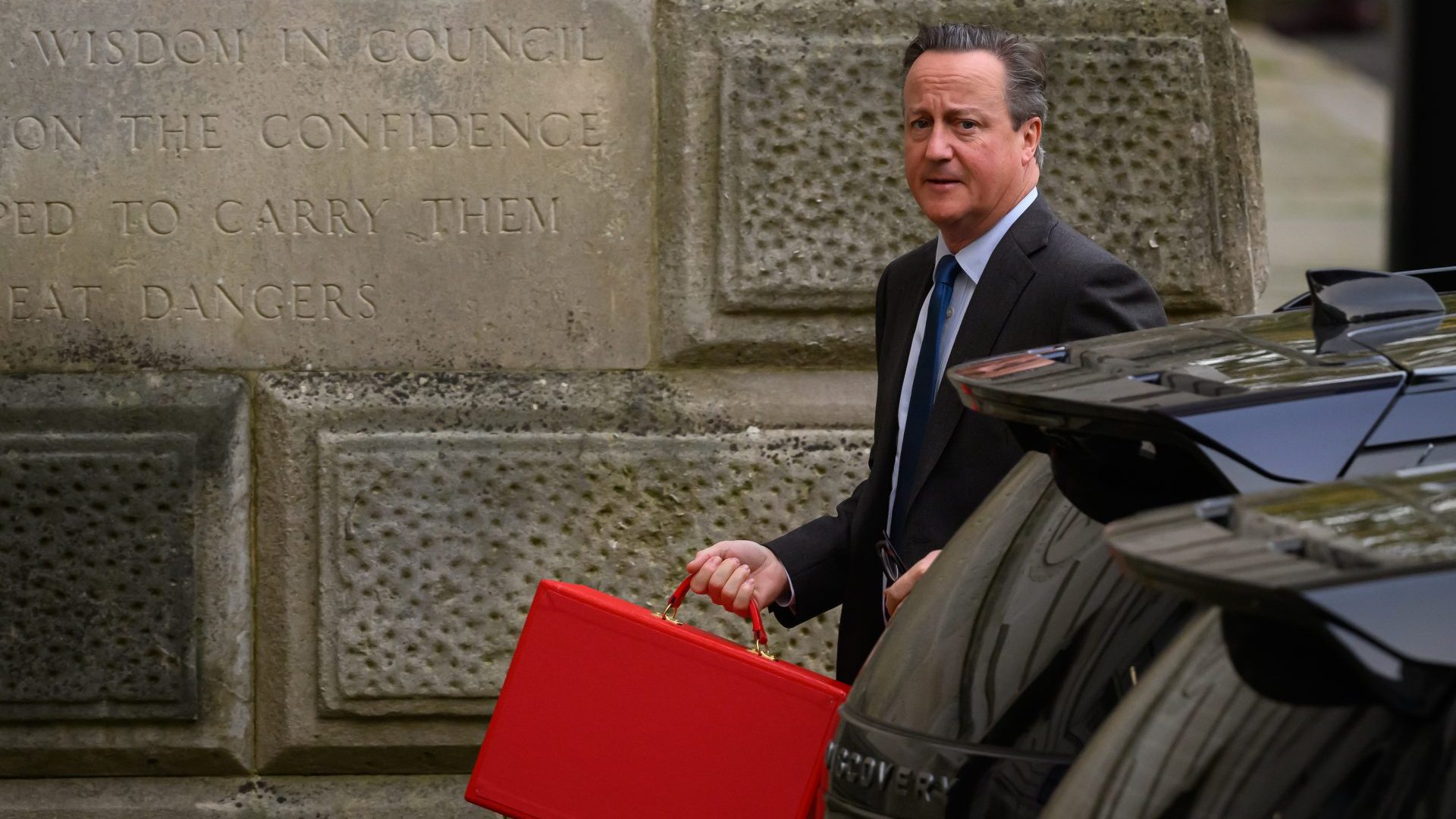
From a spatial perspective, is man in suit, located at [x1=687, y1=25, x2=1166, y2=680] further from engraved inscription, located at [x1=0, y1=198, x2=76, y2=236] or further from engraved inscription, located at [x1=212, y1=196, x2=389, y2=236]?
engraved inscription, located at [x1=0, y1=198, x2=76, y2=236]

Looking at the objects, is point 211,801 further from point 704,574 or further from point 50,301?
point 704,574

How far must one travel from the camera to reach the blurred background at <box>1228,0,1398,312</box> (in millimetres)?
14961

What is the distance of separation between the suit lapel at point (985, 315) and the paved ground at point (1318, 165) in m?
10.0

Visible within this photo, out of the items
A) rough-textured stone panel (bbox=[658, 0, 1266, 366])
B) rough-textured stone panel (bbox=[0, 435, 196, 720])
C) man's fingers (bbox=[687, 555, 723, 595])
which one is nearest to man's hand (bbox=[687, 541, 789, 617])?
man's fingers (bbox=[687, 555, 723, 595])

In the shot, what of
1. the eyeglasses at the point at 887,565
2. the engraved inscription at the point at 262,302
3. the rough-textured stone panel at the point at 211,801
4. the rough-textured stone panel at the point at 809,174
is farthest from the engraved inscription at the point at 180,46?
the eyeglasses at the point at 887,565

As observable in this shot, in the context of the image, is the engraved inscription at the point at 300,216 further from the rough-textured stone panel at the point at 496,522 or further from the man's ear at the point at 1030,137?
the man's ear at the point at 1030,137

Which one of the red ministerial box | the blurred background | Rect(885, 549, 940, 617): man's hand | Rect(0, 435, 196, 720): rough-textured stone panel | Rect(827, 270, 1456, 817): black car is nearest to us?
Rect(827, 270, 1456, 817): black car

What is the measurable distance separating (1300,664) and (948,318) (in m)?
1.50

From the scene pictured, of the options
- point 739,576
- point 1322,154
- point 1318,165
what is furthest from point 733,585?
point 1322,154

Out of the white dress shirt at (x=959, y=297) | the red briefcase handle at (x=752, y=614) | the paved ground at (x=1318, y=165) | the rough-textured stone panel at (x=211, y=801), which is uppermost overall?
the white dress shirt at (x=959, y=297)

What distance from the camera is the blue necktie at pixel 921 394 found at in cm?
271

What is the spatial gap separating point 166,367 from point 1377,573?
3.33m

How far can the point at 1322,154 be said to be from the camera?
63.0ft

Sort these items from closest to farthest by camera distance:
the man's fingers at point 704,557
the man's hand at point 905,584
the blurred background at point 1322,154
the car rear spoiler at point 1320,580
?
the car rear spoiler at point 1320,580 → the man's hand at point 905,584 → the man's fingers at point 704,557 → the blurred background at point 1322,154
